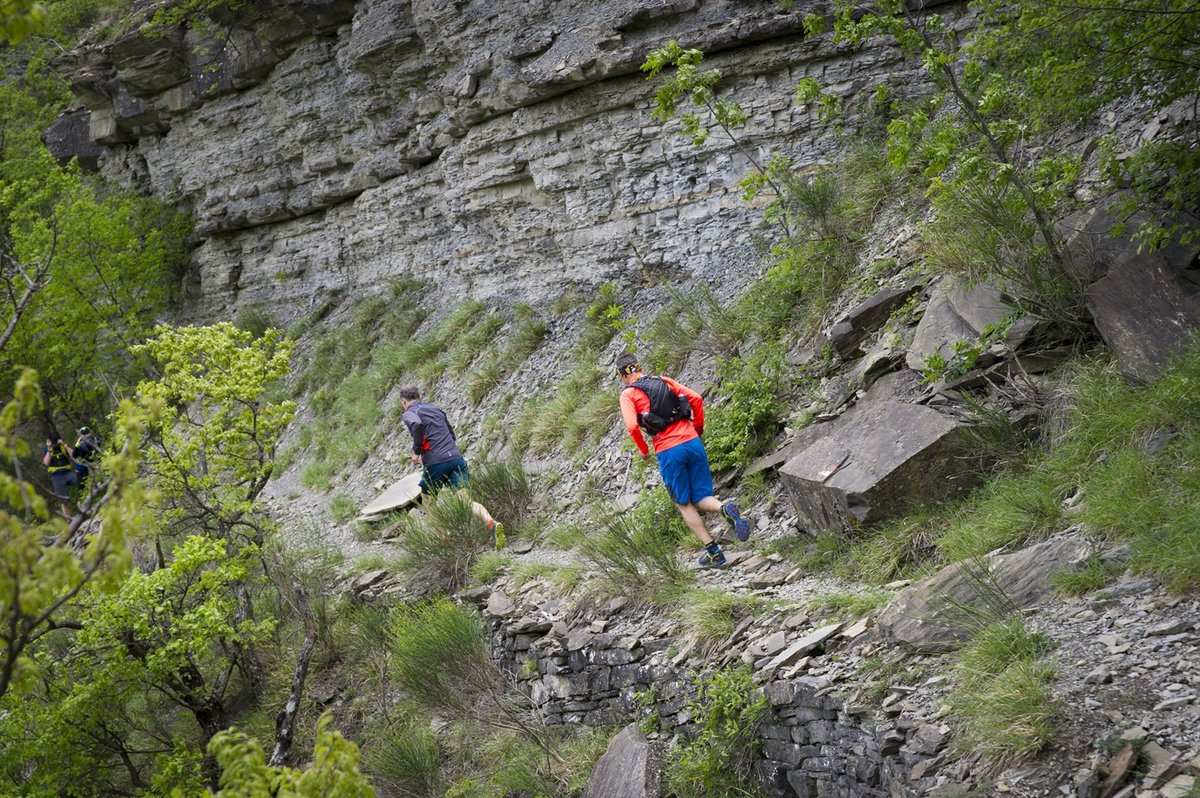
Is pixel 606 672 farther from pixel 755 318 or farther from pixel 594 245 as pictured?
pixel 594 245

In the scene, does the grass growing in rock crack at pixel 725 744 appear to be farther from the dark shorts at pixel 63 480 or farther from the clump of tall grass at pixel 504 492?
the dark shorts at pixel 63 480

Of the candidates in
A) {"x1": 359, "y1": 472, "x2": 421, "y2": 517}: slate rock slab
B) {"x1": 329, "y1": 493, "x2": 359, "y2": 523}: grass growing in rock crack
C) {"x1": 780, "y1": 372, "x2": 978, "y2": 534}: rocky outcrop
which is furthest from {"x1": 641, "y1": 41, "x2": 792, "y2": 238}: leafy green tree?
{"x1": 329, "y1": 493, "x2": 359, "y2": 523}: grass growing in rock crack

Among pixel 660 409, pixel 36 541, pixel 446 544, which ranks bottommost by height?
pixel 446 544

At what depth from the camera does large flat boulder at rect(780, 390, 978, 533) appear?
21.8ft

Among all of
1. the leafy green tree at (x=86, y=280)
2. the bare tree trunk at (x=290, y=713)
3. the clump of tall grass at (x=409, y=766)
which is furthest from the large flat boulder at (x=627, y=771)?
the leafy green tree at (x=86, y=280)

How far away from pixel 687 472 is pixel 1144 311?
3423mm

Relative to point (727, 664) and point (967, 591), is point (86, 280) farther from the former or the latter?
point (967, 591)

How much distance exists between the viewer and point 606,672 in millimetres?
7285

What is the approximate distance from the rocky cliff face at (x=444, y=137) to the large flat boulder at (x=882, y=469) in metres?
5.07

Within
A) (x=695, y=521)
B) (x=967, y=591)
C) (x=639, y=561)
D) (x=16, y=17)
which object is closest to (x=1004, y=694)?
(x=967, y=591)

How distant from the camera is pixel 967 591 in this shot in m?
5.27

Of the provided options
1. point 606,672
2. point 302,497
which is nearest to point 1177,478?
point 606,672

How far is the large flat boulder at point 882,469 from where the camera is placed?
262 inches

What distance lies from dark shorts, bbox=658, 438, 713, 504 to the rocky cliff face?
464 cm
